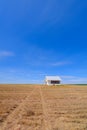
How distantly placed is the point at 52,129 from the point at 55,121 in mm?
1226

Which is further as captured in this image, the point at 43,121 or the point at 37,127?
the point at 43,121

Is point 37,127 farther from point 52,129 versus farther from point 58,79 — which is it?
point 58,79

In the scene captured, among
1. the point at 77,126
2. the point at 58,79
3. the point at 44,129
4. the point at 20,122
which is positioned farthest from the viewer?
the point at 58,79

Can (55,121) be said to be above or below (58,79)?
below

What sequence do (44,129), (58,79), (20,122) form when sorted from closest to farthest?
(44,129) → (20,122) → (58,79)

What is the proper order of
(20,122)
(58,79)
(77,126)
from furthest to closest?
(58,79) → (20,122) → (77,126)

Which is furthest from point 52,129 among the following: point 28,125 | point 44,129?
point 28,125

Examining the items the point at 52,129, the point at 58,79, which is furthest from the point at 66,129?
the point at 58,79

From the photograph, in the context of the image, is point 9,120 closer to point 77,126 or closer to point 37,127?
point 37,127

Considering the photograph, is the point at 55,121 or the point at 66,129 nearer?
the point at 66,129

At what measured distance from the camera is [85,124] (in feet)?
22.7

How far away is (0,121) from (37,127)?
5.91ft

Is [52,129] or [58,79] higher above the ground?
[58,79]

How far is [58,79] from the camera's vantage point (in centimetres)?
7250
